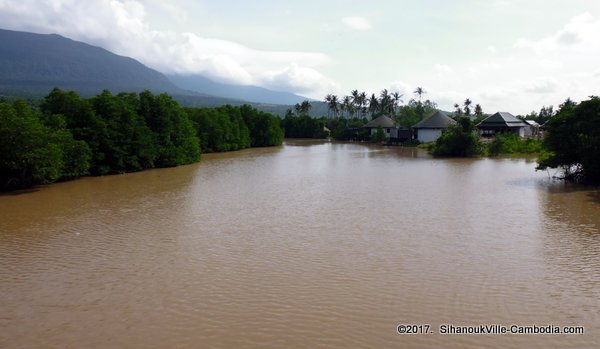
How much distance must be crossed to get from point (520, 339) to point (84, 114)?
27.0 meters

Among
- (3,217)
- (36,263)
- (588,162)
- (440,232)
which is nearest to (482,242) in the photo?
(440,232)

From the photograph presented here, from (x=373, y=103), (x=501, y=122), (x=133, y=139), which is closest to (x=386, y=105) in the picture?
(x=373, y=103)

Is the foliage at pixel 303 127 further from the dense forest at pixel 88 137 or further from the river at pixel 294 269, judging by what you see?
the river at pixel 294 269

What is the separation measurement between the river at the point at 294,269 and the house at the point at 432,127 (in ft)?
131

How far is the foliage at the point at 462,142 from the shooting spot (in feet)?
→ 141

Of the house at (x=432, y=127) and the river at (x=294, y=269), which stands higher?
the house at (x=432, y=127)

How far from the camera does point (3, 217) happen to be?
1602 cm

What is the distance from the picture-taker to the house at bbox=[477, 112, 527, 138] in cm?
5769

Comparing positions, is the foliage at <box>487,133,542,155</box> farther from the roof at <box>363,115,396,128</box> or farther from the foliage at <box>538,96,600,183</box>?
the roof at <box>363,115,396,128</box>

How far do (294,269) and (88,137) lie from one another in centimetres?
2146

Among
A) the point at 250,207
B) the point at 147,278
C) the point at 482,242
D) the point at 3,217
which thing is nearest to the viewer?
the point at 147,278

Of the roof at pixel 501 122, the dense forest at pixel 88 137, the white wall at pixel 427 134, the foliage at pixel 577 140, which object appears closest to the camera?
the dense forest at pixel 88 137

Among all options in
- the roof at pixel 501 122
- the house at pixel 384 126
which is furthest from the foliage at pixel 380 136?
the roof at pixel 501 122

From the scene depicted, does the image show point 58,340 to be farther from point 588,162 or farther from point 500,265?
point 588,162
